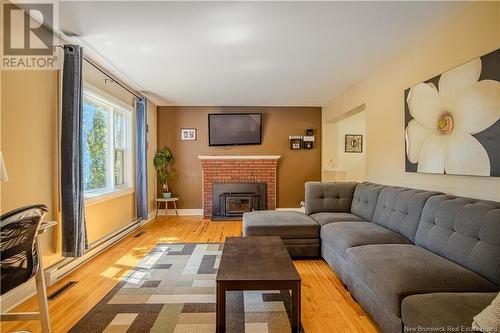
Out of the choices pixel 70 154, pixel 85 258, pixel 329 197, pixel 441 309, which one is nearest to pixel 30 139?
pixel 70 154

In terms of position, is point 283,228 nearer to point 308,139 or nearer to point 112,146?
point 112,146

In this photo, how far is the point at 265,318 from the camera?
6.38 feet

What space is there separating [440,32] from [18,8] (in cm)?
373

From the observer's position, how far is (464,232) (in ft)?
5.91

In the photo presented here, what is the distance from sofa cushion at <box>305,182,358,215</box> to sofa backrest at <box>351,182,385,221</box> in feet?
0.35

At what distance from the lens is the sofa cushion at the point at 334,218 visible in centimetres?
319

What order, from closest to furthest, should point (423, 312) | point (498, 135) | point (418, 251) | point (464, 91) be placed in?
point (423, 312) → point (498, 135) → point (418, 251) → point (464, 91)

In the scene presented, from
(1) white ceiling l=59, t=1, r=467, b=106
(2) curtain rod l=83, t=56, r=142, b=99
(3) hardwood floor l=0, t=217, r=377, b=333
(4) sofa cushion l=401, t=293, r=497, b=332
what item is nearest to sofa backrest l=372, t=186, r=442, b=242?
(3) hardwood floor l=0, t=217, r=377, b=333

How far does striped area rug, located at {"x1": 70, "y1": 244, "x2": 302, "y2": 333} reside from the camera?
1.86m

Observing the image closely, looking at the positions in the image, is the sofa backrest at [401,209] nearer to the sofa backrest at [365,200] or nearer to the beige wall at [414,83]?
the sofa backrest at [365,200]

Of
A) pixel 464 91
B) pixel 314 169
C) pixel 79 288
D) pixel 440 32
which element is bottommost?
pixel 79 288

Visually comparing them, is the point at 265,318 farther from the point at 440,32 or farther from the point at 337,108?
the point at 337,108

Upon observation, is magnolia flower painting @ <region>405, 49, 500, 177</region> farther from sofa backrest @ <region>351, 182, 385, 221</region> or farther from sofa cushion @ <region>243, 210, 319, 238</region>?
sofa cushion @ <region>243, 210, 319, 238</region>

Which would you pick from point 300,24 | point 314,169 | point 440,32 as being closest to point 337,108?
point 314,169
